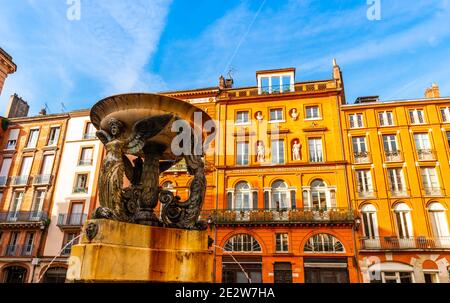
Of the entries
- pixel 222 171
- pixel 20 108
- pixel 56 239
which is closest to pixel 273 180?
pixel 222 171

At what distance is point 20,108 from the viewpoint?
104 feet

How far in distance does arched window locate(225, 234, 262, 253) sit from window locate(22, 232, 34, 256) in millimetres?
16086

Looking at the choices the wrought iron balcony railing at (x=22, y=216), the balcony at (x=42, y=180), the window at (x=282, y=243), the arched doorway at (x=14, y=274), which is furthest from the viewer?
the balcony at (x=42, y=180)

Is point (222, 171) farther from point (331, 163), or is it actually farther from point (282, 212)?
point (331, 163)

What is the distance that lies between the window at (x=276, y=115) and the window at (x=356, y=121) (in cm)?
545

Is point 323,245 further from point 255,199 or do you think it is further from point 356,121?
point 356,121

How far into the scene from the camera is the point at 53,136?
93.8ft

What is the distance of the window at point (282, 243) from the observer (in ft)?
67.2

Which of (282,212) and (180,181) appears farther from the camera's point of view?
(180,181)

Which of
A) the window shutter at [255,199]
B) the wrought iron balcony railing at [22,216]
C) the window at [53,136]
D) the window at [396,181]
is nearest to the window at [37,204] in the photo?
the wrought iron balcony railing at [22,216]

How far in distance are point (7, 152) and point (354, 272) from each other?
31414 millimetres

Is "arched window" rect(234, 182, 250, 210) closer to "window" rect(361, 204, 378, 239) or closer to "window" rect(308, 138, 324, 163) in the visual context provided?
"window" rect(308, 138, 324, 163)

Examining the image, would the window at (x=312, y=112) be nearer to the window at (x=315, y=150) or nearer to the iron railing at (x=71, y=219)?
the window at (x=315, y=150)

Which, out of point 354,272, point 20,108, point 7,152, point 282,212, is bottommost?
point 354,272
